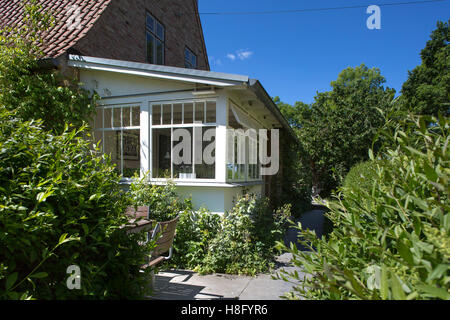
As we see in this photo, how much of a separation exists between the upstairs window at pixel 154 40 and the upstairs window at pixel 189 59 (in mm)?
2048

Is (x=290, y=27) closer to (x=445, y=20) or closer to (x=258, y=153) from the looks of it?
(x=258, y=153)

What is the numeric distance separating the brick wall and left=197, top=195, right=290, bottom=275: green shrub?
19.5ft

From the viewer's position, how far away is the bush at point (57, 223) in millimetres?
1471

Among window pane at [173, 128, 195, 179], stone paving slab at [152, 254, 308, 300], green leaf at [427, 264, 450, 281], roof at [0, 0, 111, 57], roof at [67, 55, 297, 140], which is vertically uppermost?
roof at [0, 0, 111, 57]

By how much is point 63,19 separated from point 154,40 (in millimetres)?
3727

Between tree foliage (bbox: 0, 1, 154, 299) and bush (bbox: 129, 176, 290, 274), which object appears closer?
tree foliage (bbox: 0, 1, 154, 299)

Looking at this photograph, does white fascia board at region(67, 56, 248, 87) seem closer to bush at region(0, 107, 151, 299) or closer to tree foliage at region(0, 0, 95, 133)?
tree foliage at region(0, 0, 95, 133)

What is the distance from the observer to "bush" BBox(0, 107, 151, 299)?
4.83ft

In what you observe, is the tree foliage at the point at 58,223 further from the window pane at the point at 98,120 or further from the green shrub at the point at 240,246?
the window pane at the point at 98,120

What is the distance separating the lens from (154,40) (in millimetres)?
11023

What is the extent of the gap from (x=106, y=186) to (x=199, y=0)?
15.8 metres

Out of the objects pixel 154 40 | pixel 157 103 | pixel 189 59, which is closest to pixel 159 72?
pixel 157 103

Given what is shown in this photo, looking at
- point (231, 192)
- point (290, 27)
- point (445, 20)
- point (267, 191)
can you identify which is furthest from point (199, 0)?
point (445, 20)

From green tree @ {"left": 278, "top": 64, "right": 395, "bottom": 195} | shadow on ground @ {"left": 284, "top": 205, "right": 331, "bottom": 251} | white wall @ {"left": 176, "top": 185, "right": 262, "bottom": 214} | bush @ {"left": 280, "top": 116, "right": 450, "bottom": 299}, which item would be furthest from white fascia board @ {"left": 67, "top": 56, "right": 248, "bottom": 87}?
green tree @ {"left": 278, "top": 64, "right": 395, "bottom": 195}
